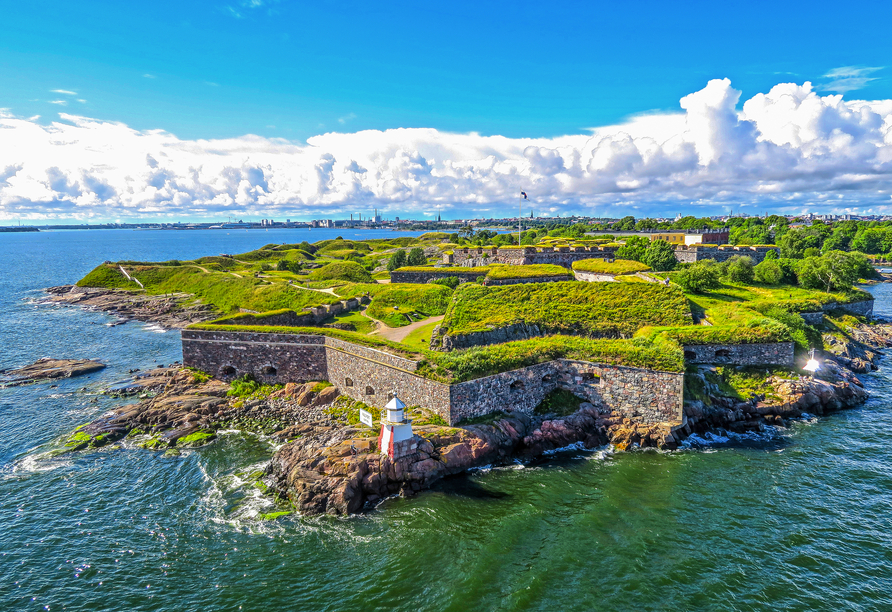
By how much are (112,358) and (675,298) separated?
48.1 meters

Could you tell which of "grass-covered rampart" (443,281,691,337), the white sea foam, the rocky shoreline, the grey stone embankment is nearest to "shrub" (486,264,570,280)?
"grass-covered rampart" (443,281,691,337)

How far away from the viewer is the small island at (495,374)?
2156 cm

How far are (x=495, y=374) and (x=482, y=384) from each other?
999 millimetres

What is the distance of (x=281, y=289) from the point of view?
54719 mm

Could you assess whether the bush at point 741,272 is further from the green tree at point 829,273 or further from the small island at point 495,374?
the green tree at point 829,273

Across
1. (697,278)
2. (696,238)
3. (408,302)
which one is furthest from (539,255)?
(696,238)

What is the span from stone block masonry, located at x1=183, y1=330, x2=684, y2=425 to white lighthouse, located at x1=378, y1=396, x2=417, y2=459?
10.9 ft

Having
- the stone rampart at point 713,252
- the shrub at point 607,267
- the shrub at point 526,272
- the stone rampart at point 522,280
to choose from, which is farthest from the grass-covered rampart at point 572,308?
the stone rampart at point 713,252

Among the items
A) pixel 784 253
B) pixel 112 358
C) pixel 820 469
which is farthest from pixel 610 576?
pixel 784 253

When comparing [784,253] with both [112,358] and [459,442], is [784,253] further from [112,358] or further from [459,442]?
[112,358]

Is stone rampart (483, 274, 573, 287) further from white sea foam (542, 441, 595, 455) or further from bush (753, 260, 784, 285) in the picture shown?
bush (753, 260, 784, 285)

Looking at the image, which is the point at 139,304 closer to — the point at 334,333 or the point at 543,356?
the point at 334,333

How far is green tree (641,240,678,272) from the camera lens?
5303 cm

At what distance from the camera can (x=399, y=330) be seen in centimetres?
3572
